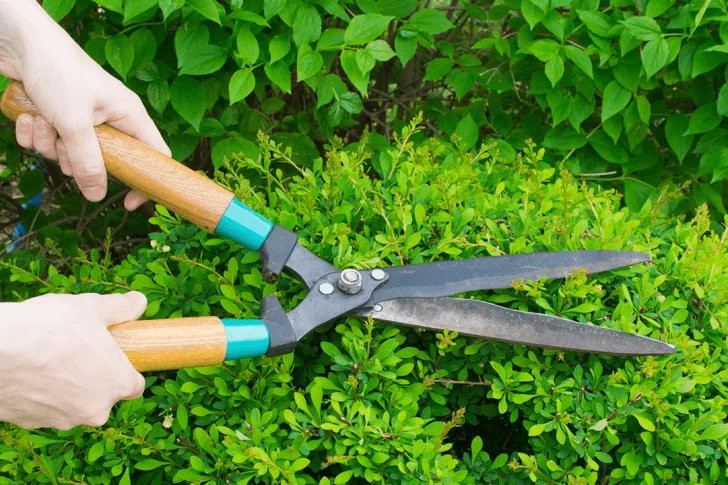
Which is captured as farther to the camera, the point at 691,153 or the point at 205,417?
the point at 691,153

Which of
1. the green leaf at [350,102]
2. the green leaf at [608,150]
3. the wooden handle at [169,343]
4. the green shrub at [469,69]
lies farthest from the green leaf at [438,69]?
the wooden handle at [169,343]

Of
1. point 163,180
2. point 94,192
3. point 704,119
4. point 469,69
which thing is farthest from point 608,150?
point 94,192

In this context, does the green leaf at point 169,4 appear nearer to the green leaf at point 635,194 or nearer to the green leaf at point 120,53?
the green leaf at point 120,53

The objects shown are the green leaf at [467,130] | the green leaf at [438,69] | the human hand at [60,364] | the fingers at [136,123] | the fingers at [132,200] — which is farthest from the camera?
the green leaf at [438,69]

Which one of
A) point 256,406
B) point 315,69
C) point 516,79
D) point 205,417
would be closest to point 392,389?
point 256,406

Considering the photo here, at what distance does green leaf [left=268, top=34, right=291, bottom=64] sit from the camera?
2.25 metres

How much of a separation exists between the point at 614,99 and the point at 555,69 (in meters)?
0.26

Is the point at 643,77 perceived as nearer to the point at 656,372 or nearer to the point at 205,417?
the point at 656,372

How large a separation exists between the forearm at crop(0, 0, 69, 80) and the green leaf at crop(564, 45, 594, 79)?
156cm

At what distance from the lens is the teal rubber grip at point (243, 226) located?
1.68 metres

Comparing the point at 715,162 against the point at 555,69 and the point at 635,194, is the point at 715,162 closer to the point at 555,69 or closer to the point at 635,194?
the point at 635,194

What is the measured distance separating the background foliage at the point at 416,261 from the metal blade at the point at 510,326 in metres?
0.05

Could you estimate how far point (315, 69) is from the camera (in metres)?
2.25

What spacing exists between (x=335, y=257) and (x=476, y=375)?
470 millimetres
